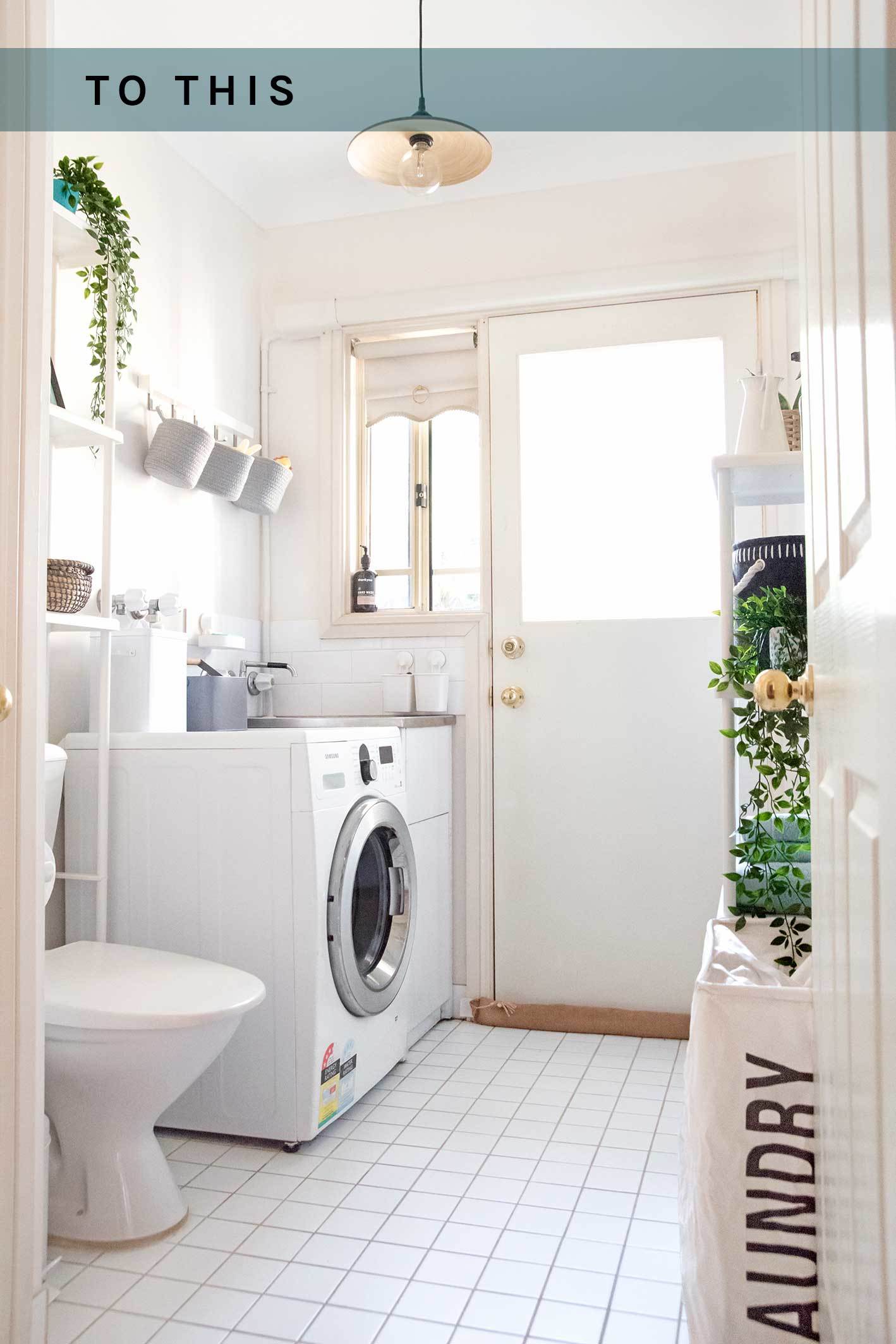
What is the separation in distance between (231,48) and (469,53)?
62cm

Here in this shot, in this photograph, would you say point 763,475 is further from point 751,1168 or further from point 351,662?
point 351,662

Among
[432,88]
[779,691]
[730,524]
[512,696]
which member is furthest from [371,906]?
[432,88]

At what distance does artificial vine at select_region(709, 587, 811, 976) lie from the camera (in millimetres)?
1637

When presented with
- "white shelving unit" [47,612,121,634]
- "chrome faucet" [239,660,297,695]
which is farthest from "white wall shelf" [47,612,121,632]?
"chrome faucet" [239,660,297,695]

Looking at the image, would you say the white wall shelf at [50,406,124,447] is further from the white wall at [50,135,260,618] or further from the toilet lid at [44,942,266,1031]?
the toilet lid at [44,942,266,1031]

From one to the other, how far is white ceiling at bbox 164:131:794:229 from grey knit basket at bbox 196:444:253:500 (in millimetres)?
878

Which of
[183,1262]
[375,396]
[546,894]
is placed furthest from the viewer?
[375,396]

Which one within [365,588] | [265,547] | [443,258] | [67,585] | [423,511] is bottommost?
[67,585]

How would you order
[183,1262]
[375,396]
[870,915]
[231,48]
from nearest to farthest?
1. [870,915]
2. [183,1262]
3. [231,48]
4. [375,396]

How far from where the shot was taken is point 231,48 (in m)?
2.68

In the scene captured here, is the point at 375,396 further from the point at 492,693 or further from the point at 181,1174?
the point at 181,1174

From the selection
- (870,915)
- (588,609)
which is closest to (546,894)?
(588,609)

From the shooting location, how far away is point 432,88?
283 cm

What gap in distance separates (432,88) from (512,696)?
68.8 inches
